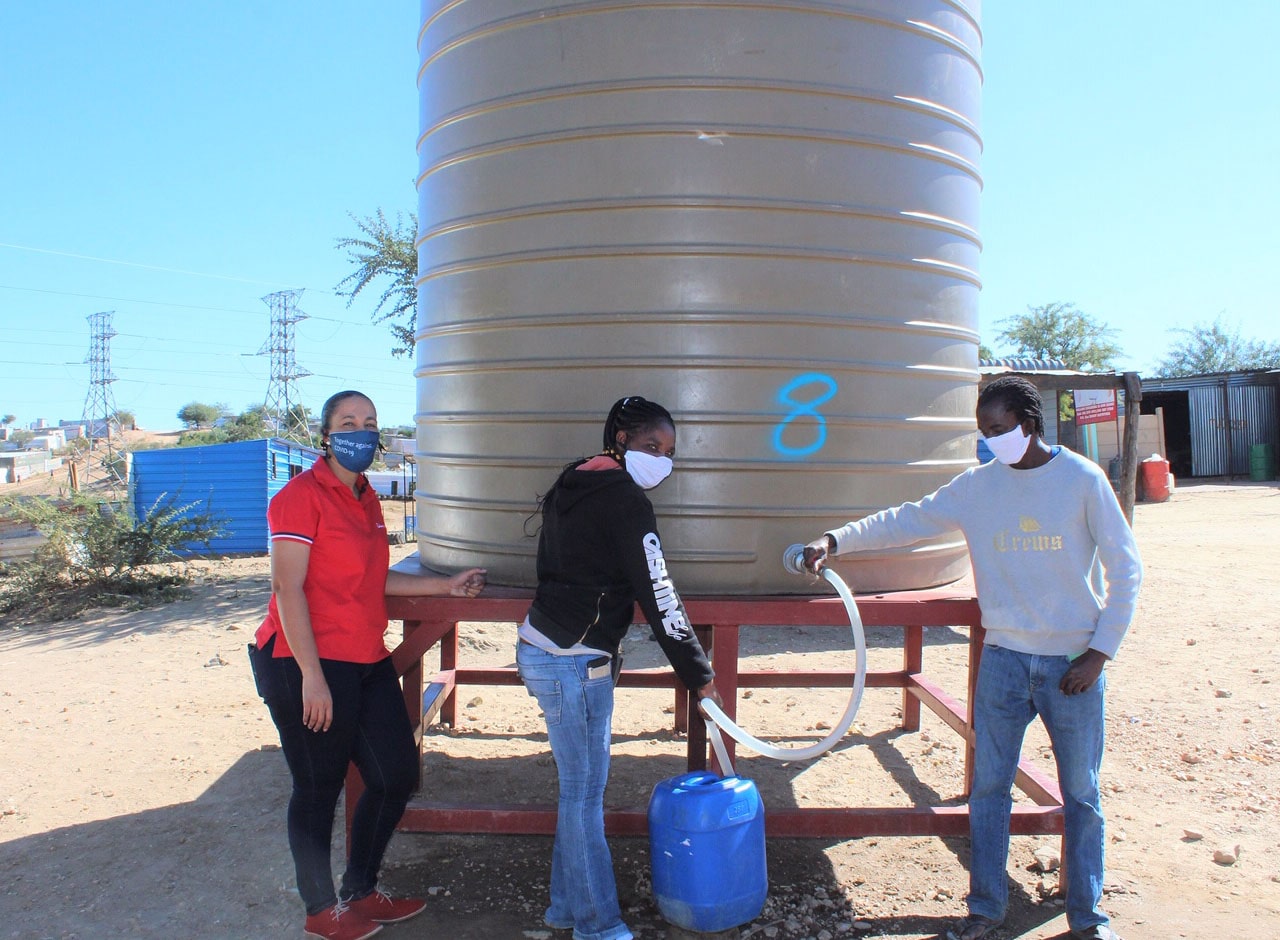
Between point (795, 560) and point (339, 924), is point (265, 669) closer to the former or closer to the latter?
point (339, 924)

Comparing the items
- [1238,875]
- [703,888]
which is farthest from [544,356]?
[1238,875]

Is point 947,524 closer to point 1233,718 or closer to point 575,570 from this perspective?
point 575,570

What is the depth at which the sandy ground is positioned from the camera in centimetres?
339

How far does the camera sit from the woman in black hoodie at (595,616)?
271 cm

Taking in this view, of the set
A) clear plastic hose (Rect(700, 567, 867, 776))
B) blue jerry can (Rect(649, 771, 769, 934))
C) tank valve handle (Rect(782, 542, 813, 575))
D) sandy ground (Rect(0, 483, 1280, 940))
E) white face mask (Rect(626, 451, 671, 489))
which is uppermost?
white face mask (Rect(626, 451, 671, 489))

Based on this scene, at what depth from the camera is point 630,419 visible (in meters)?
2.82

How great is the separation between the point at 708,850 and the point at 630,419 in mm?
1389

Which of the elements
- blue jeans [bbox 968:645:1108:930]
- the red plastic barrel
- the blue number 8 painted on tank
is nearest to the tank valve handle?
the blue number 8 painted on tank

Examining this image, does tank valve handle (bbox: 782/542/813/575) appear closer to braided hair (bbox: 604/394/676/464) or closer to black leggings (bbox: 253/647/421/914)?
braided hair (bbox: 604/394/676/464)

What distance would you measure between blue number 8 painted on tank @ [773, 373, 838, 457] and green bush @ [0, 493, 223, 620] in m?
9.44

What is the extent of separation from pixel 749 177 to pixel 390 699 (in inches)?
85.4

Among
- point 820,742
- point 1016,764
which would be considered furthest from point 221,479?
point 1016,764

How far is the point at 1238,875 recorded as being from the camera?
12.0ft

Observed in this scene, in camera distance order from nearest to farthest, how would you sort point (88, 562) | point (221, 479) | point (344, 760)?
point (344, 760), point (88, 562), point (221, 479)
